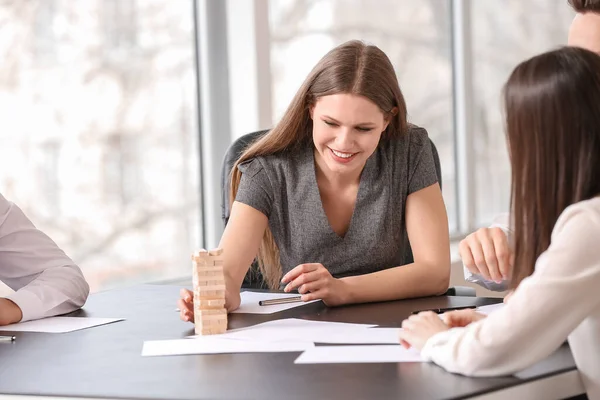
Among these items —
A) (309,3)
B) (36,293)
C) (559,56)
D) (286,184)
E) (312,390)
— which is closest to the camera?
(312,390)

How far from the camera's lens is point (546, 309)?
138 centimetres

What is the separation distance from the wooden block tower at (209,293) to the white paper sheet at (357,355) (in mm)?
280

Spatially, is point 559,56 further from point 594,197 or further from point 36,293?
point 36,293

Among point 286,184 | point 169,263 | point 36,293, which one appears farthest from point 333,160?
point 169,263

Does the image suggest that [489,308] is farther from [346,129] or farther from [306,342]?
[346,129]

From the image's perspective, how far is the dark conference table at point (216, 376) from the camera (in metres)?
1.37

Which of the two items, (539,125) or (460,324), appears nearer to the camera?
(539,125)

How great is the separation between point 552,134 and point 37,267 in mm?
1451

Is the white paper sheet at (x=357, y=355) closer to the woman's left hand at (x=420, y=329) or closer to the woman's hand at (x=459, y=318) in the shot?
the woman's left hand at (x=420, y=329)

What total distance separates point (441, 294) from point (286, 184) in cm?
55

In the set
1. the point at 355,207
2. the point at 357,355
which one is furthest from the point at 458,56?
the point at 357,355

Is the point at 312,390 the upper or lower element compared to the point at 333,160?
lower

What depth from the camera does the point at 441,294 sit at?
2.38 meters

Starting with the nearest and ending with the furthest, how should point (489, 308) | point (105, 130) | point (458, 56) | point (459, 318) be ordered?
point (459, 318) → point (489, 308) → point (105, 130) → point (458, 56)
